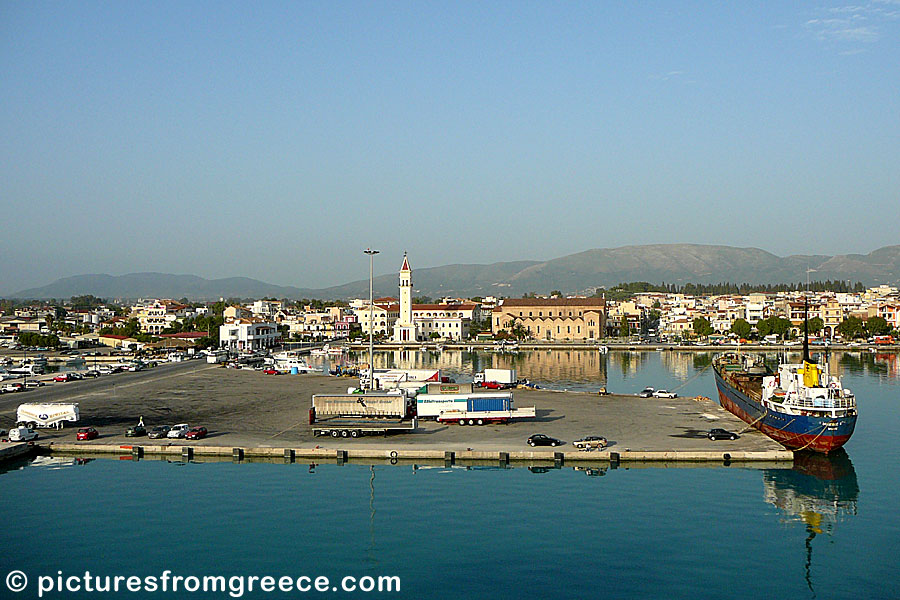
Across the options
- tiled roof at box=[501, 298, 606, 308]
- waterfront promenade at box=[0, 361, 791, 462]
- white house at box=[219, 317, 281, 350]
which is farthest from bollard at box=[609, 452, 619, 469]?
tiled roof at box=[501, 298, 606, 308]

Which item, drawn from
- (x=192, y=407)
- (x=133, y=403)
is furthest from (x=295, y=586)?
(x=133, y=403)

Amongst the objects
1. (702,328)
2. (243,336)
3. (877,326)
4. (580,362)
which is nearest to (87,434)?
(580,362)

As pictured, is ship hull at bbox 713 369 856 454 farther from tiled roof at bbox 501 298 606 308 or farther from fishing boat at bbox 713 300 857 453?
tiled roof at bbox 501 298 606 308

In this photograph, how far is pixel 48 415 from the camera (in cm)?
3969

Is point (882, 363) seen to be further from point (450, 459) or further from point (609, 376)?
point (450, 459)

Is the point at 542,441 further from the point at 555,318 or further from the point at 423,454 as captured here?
the point at 555,318

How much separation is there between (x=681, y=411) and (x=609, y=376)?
28.9 meters

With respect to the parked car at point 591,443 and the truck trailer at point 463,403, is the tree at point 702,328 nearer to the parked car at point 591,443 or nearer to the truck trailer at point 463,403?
the truck trailer at point 463,403

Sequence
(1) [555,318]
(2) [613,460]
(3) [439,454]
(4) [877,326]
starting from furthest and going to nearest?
(1) [555,318]
(4) [877,326]
(3) [439,454]
(2) [613,460]

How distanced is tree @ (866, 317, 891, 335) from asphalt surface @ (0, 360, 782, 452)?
289 feet

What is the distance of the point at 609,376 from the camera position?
7294 cm

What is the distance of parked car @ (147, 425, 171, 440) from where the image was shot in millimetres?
36438

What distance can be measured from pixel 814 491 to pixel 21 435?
32293mm

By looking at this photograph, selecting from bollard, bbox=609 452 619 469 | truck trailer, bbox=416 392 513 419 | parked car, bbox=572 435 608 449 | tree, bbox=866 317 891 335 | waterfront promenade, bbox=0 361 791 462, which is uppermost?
tree, bbox=866 317 891 335
